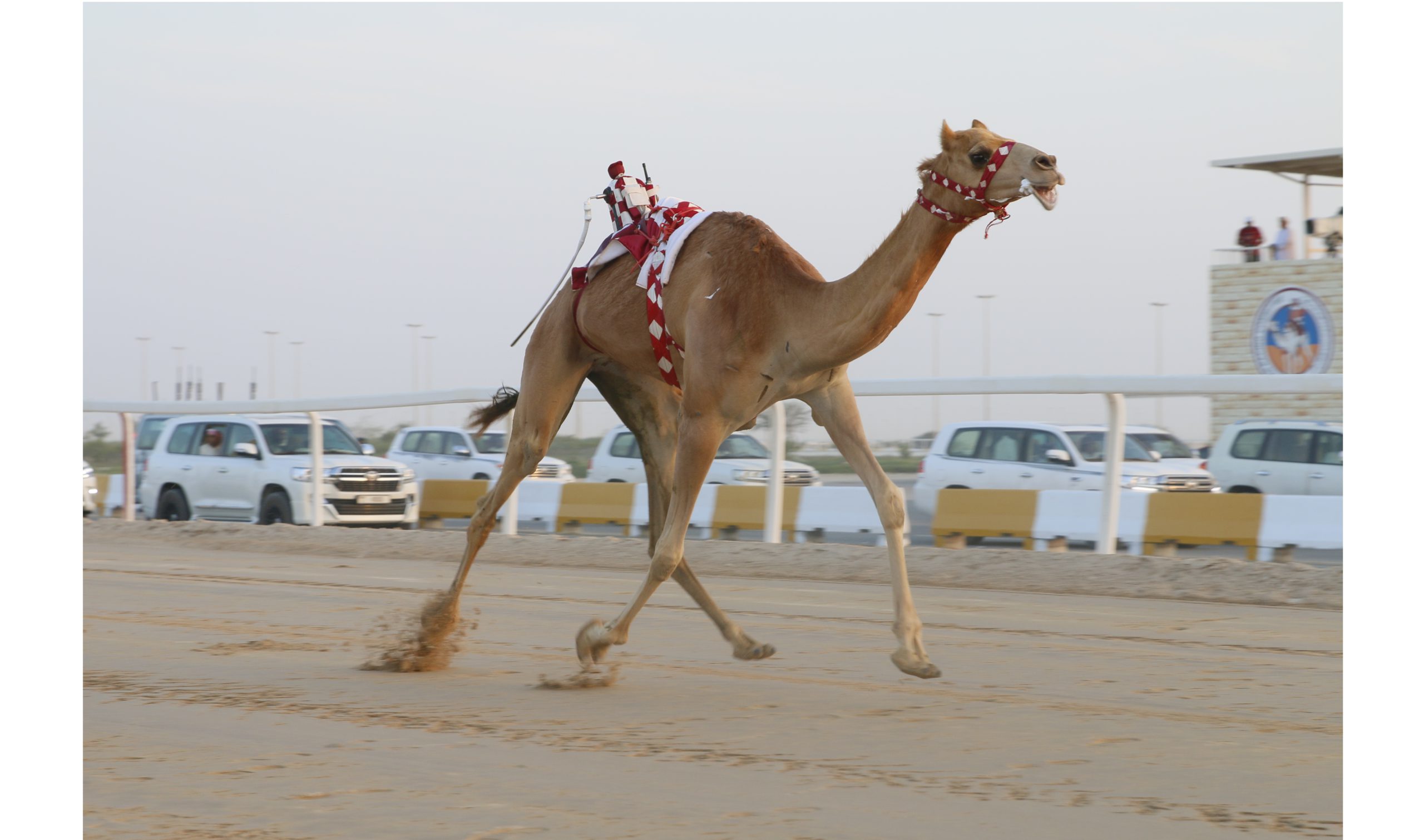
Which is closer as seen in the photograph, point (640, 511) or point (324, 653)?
point (324, 653)

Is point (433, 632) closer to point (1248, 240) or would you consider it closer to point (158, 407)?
point (158, 407)

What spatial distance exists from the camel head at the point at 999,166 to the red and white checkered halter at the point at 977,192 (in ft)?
0.04

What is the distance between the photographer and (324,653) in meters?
9.41

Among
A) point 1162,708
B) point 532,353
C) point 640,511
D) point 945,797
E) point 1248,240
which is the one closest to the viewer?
point 945,797

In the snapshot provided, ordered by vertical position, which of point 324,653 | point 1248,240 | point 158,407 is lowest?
point 324,653

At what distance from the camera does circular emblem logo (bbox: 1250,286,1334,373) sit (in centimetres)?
3556

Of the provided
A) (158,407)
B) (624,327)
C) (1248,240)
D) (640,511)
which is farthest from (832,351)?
(1248,240)

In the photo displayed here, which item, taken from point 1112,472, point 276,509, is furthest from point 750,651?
point 276,509

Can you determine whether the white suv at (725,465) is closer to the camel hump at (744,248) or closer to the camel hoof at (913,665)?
the camel hump at (744,248)

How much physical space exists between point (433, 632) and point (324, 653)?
1.04 m

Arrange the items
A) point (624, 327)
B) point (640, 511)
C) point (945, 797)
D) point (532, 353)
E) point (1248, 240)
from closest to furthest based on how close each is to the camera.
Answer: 1. point (945, 797)
2. point (624, 327)
3. point (532, 353)
4. point (640, 511)
5. point (1248, 240)

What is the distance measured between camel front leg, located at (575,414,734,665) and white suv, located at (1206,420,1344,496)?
497 inches

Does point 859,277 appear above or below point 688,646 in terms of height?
above

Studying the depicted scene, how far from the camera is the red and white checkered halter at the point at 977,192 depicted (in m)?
6.64
